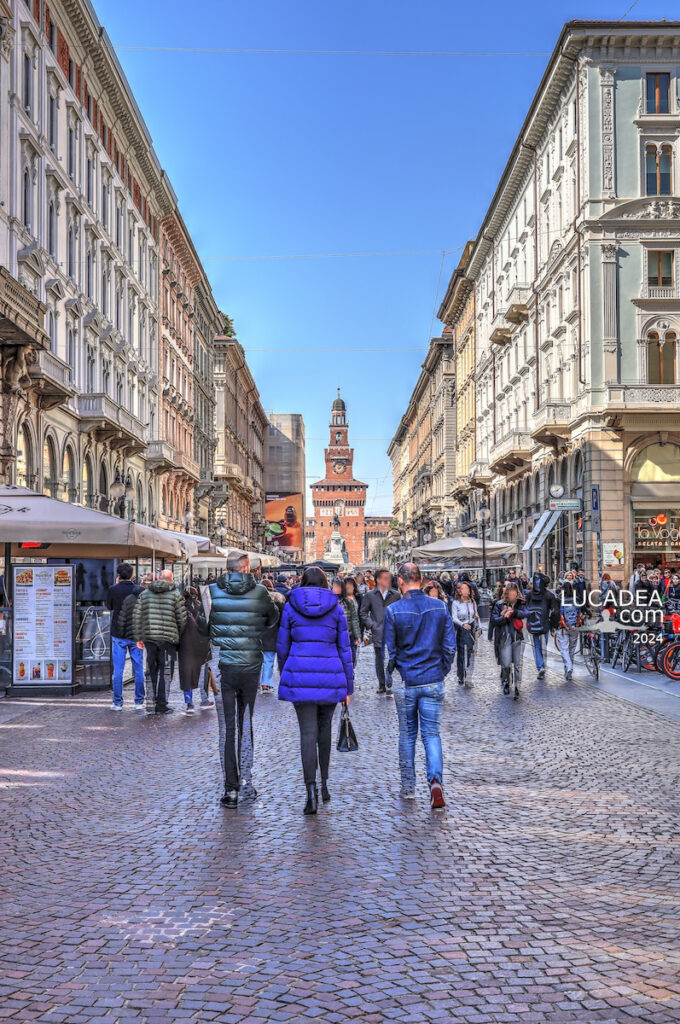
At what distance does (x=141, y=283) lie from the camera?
4722 centimetres

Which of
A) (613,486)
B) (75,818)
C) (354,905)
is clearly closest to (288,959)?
(354,905)

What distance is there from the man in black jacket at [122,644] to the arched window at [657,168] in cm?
2772

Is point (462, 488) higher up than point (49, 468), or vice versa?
point (462, 488)

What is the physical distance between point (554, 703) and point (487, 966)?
1078 centimetres

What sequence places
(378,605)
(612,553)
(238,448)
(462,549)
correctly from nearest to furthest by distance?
1. (378,605)
2. (462,549)
3. (612,553)
4. (238,448)

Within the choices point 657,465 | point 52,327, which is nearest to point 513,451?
point 657,465

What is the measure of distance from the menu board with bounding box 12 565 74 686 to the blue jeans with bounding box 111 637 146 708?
1.38m

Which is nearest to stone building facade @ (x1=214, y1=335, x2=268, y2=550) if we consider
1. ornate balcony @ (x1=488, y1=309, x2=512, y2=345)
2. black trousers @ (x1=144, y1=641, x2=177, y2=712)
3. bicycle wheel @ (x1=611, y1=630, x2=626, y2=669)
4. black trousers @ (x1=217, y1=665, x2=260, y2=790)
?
ornate balcony @ (x1=488, y1=309, x2=512, y2=345)

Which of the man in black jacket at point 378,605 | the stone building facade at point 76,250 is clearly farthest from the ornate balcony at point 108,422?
the man in black jacket at point 378,605

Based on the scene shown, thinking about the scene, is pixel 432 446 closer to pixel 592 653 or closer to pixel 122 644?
pixel 592 653

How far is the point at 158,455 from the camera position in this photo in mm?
46969

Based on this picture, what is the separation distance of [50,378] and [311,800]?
21.9 meters

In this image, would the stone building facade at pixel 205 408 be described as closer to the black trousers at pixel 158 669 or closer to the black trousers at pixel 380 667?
the black trousers at pixel 380 667

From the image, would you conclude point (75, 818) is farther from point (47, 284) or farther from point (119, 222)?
point (119, 222)
